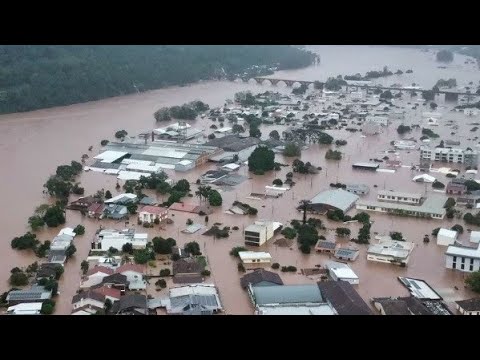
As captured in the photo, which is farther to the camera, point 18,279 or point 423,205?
point 423,205

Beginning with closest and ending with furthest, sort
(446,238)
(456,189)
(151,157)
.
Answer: (446,238), (456,189), (151,157)

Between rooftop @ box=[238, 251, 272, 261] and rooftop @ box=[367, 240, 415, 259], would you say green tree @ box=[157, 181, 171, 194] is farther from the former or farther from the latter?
rooftop @ box=[367, 240, 415, 259]

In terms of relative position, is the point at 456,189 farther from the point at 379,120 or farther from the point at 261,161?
the point at 379,120

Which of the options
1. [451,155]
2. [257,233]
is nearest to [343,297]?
[257,233]

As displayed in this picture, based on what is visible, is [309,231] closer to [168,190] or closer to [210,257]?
[210,257]

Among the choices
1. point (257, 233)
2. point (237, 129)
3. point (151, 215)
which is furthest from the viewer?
point (237, 129)

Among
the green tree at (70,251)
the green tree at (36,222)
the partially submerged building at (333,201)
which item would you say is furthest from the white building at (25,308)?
the partially submerged building at (333,201)
